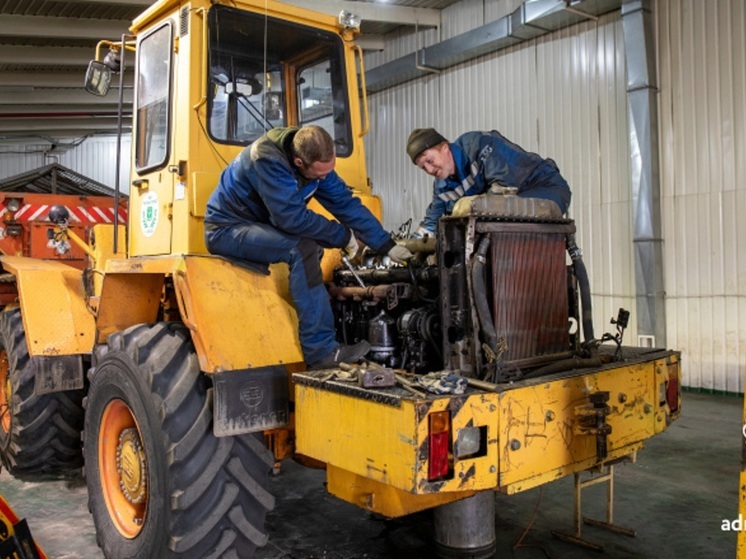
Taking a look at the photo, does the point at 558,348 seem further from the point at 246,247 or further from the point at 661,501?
the point at 661,501

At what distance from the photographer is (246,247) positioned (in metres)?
3.37

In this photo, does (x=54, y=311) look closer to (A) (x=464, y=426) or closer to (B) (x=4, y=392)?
(B) (x=4, y=392)

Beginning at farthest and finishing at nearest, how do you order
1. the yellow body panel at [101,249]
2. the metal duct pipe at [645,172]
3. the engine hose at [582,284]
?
the metal duct pipe at [645,172] → the yellow body panel at [101,249] → the engine hose at [582,284]

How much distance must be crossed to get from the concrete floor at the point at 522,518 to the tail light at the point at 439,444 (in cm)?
164

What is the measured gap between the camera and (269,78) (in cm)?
424

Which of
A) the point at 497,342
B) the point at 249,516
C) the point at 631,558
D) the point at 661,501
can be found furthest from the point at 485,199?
the point at 661,501

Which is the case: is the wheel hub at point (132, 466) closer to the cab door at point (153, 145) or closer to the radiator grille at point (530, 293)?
the cab door at point (153, 145)

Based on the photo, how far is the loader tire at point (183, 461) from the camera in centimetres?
307

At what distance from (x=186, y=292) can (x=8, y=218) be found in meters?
4.44

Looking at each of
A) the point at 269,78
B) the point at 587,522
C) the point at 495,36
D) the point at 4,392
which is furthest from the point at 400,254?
the point at 495,36

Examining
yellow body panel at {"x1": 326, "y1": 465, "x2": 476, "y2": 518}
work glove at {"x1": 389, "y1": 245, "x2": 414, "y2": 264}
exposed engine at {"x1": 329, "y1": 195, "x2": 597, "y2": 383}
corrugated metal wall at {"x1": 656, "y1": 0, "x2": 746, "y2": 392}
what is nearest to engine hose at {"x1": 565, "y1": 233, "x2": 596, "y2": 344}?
exposed engine at {"x1": 329, "y1": 195, "x2": 597, "y2": 383}

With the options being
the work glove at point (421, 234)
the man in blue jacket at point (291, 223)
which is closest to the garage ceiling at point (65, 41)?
the work glove at point (421, 234)

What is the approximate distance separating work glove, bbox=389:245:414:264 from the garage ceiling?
22.7 feet

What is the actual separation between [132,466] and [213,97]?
2012mm
